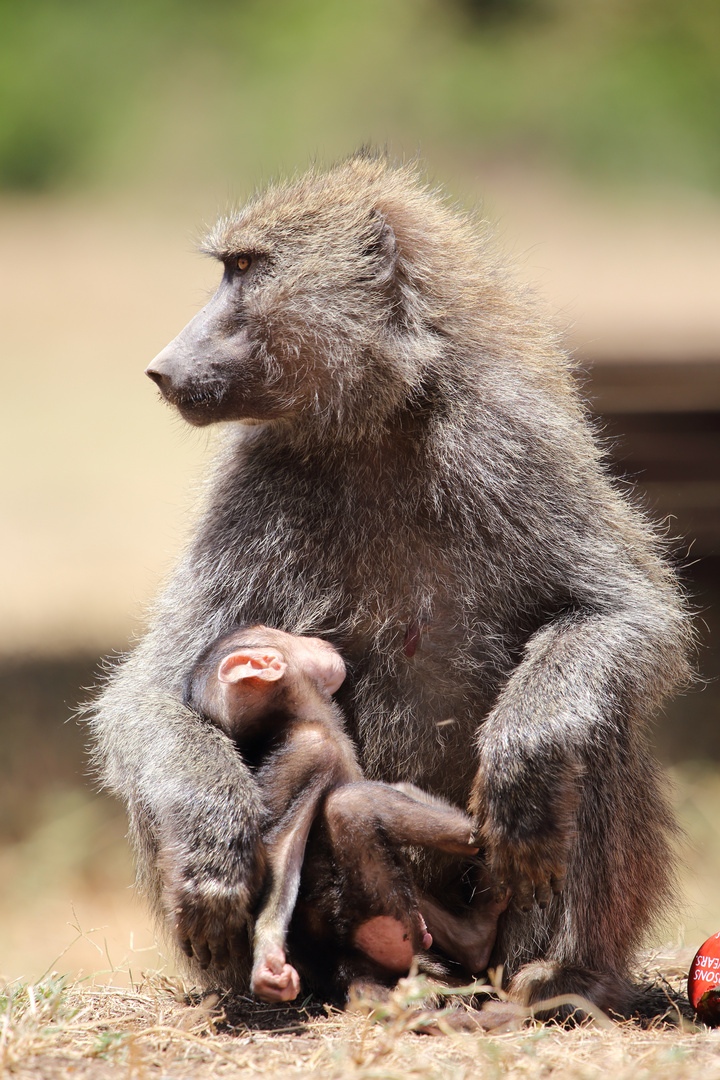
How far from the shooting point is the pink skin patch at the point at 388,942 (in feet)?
8.36

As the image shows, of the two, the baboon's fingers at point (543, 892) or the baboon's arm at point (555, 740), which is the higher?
the baboon's arm at point (555, 740)

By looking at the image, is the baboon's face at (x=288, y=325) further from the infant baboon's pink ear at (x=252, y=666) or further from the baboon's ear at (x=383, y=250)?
the infant baboon's pink ear at (x=252, y=666)

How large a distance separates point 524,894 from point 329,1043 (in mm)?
551

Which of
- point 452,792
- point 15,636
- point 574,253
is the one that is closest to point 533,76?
point 574,253

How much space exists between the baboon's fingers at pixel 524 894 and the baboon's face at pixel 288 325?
4.09ft

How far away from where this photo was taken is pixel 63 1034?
2.45 meters

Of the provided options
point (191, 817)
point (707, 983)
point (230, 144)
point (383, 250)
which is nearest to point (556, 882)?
point (707, 983)

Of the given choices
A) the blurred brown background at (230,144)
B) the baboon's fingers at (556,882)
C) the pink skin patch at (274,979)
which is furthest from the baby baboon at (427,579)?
the blurred brown background at (230,144)

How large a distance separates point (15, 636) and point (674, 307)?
4215mm

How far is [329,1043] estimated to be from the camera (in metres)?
2.37

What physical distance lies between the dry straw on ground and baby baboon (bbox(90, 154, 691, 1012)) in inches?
7.3

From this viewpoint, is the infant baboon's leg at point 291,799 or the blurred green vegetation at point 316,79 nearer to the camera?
the infant baboon's leg at point 291,799

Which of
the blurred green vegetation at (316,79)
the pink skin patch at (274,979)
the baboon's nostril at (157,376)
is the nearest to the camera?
the pink skin patch at (274,979)

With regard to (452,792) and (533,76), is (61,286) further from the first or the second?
(452,792)
